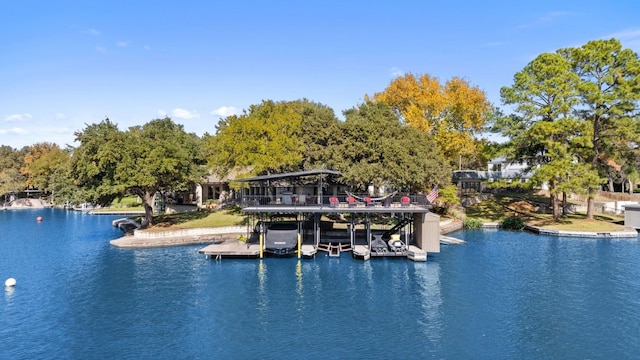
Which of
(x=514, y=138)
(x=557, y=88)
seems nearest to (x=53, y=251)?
(x=514, y=138)

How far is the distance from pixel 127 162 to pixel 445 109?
46.3m

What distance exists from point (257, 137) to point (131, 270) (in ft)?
77.2

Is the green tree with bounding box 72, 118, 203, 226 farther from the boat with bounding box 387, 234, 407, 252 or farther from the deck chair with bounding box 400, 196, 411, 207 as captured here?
the deck chair with bounding box 400, 196, 411, 207

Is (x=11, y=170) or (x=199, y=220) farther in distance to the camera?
(x=11, y=170)

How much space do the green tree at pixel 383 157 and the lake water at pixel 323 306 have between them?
10.5 meters

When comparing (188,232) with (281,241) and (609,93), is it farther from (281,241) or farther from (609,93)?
(609,93)

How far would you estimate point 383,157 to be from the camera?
5138 centimetres

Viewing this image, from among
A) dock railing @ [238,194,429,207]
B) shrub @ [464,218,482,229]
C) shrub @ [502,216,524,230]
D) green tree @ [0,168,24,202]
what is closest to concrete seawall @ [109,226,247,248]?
dock railing @ [238,194,429,207]

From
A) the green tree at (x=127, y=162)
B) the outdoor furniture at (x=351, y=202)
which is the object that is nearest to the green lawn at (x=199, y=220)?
the green tree at (x=127, y=162)

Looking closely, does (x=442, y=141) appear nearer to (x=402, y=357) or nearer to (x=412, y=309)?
(x=412, y=309)

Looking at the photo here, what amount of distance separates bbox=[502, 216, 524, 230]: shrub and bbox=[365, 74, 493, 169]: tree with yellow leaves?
13.0 metres

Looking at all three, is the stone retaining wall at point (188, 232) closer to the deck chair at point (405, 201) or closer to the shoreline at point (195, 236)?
the shoreline at point (195, 236)

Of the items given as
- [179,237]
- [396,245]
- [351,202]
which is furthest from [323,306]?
[179,237]

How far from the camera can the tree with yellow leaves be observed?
67875mm
